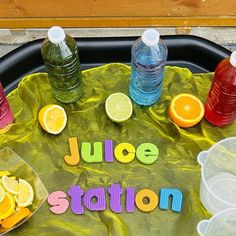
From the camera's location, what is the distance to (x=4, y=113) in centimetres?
111

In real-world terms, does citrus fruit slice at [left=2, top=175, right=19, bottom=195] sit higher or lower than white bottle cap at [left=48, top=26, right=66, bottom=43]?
lower

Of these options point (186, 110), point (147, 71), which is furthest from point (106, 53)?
point (186, 110)

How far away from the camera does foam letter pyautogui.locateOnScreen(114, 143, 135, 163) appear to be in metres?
1.11

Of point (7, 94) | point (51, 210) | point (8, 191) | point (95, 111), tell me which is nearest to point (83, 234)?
point (51, 210)

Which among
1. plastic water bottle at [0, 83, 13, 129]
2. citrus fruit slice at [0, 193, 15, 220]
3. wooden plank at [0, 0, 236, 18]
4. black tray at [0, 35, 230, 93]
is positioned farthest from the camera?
wooden plank at [0, 0, 236, 18]

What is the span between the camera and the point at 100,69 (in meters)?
1.23

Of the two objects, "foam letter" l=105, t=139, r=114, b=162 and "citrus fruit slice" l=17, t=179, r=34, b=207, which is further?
"foam letter" l=105, t=139, r=114, b=162

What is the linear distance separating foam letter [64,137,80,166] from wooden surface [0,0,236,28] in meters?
0.65

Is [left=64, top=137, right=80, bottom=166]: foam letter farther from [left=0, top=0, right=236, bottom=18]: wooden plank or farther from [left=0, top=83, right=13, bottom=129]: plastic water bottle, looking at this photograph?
[left=0, top=0, right=236, bottom=18]: wooden plank

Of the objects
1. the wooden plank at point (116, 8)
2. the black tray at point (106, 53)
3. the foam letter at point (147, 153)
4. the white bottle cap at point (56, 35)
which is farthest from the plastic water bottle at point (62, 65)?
the wooden plank at point (116, 8)

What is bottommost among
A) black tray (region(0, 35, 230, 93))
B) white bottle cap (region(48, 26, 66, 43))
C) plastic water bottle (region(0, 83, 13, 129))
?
plastic water bottle (region(0, 83, 13, 129))

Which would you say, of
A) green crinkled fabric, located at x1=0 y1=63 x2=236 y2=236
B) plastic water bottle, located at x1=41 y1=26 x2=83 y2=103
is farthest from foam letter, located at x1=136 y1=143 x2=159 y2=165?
plastic water bottle, located at x1=41 y1=26 x2=83 y2=103

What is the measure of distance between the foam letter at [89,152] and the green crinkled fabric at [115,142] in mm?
17

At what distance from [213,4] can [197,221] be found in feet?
2.85
